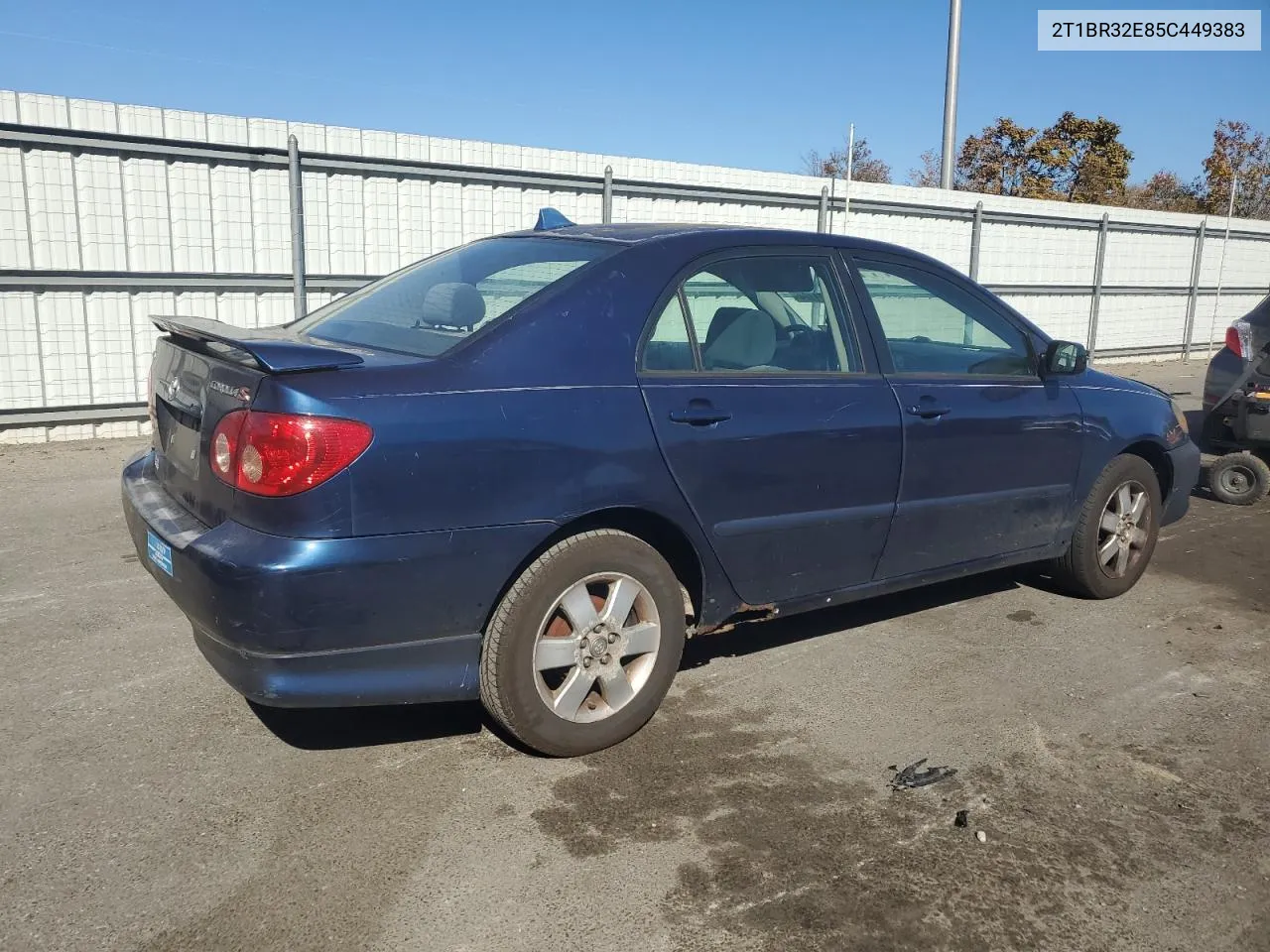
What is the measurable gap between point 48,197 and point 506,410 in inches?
256

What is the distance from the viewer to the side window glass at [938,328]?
14.1ft

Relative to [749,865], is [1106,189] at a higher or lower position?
higher

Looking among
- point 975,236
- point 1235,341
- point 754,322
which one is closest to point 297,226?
point 754,322

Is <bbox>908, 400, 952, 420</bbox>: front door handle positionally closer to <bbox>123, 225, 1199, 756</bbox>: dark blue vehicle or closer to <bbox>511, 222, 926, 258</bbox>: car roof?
<bbox>123, 225, 1199, 756</bbox>: dark blue vehicle

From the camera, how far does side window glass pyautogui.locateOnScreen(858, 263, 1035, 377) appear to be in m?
4.29

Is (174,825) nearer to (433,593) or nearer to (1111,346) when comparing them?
(433,593)

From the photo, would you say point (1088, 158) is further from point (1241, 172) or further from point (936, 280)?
point (936, 280)

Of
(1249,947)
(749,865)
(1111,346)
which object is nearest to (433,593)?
(749,865)

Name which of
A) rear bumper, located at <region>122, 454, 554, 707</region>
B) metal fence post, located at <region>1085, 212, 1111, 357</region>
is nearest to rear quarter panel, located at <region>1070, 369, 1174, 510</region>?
rear bumper, located at <region>122, 454, 554, 707</region>

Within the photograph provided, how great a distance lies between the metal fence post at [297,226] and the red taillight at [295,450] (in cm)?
619

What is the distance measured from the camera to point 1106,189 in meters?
30.7

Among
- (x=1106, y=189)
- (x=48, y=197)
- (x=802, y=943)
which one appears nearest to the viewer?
(x=802, y=943)

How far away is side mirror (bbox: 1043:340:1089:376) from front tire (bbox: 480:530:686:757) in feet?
7.10

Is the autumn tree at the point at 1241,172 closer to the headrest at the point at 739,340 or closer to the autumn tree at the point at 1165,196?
the autumn tree at the point at 1165,196
